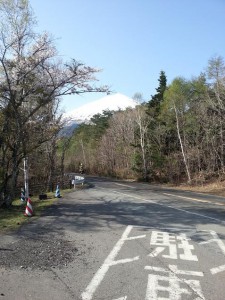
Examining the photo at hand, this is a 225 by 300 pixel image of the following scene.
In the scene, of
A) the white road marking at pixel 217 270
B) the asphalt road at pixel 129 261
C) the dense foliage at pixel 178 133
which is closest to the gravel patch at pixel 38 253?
the asphalt road at pixel 129 261

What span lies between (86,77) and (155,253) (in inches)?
452

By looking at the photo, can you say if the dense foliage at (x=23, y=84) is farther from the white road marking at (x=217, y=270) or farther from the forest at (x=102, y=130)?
the white road marking at (x=217, y=270)

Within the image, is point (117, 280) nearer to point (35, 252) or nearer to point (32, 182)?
point (35, 252)

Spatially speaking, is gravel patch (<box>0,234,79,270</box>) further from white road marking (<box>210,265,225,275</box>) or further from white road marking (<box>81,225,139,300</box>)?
white road marking (<box>210,265,225,275</box>)

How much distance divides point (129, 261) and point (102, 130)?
69.5m

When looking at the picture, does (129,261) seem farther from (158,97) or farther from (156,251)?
(158,97)

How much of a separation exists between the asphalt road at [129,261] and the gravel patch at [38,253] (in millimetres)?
153

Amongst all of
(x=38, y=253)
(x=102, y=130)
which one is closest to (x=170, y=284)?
(x=38, y=253)

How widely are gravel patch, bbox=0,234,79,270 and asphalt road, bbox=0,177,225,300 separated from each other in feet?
0.50

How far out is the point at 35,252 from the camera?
8.06 meters

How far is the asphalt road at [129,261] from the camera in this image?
5.73 metres

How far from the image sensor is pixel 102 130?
251ft

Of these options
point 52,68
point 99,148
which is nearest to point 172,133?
point 99,148

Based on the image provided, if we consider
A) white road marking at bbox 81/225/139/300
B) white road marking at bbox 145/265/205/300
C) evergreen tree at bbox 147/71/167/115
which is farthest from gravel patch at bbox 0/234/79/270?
evergreen tree at bbox 147/71/167/115
